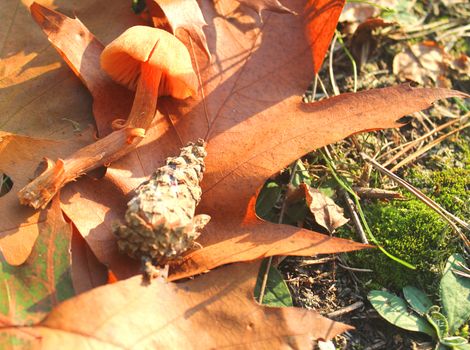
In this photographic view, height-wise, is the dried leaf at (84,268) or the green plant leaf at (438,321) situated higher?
the dried leaf at (84,268)

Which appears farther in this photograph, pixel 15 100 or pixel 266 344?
pixel 15 100

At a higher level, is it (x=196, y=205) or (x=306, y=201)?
(x=196, y=205)

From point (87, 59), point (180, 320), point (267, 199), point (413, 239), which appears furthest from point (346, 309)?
point (87, 59)

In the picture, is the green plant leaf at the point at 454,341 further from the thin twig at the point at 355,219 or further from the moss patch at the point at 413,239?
the thin twig at the point at 355,219

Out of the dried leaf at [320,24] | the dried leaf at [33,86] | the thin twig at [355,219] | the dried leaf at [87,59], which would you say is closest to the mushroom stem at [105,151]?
the dried leaf at [87,59]

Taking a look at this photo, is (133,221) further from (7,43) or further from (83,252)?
(7,43)

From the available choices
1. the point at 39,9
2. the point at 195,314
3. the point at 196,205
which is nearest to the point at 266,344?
the point at 195,314

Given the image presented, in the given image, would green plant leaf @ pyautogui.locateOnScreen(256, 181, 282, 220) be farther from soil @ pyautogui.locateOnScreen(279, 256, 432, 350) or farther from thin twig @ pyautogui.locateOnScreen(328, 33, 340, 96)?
thin twig @ pyautogui.locateOnScreen(328, 33, 340, 96)
